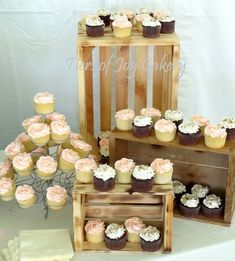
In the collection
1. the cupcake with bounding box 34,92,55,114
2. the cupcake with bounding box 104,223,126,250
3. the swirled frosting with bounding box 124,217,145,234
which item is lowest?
the cupcake with bounding box 104,223,126,250

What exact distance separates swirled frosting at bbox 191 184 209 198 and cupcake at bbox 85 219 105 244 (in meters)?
0.35

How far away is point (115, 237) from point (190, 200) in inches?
12.0

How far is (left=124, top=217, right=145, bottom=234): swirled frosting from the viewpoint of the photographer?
1588 millimetres

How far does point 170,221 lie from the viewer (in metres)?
1.56

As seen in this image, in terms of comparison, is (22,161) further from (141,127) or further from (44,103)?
(141,127)

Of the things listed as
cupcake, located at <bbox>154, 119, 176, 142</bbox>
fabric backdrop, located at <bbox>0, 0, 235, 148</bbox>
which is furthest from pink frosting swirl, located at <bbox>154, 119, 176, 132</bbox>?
fabric backdrop, located at <bbox>0, 0, 235, 148</bbox>

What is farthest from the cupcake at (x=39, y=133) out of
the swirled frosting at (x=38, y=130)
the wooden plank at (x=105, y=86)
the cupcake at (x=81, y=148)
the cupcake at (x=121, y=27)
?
the wooden plank at (x=105, y=86)

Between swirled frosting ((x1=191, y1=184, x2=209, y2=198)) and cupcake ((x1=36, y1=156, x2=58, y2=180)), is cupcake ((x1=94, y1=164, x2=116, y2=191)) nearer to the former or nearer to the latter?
cupcake ((x1=36, y1=156, x2=58, y2=180))

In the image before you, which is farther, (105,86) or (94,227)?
(105,86)

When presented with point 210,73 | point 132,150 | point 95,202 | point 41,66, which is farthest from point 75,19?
point 95,202

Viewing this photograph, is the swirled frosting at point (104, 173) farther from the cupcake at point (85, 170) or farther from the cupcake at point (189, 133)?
the cupcake at point (189, 133)

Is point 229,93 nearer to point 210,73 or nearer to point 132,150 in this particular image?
point 210,73

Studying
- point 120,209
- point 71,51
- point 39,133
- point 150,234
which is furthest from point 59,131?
point 71,51

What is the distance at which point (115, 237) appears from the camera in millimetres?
1572
